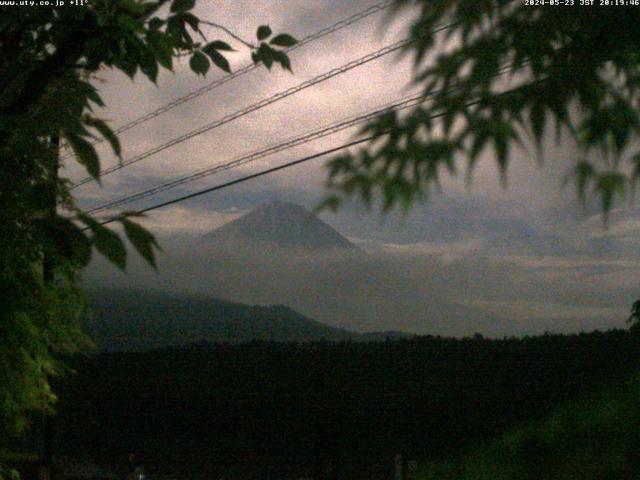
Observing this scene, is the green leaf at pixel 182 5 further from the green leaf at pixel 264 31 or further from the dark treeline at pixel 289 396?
the dark treeline at pixel 289 396

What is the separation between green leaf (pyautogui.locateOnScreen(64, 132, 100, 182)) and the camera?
1.97 metres

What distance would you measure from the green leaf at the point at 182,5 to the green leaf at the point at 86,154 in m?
1.33

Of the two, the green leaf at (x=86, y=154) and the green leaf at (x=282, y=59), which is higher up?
the green leaf at (x=282, y=59)

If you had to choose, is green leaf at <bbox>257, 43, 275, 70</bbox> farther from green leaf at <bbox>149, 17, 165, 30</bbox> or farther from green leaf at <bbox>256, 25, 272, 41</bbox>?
green leaf at <bbox>149, 17, 165, 30</bbox>

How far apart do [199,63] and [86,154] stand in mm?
1351

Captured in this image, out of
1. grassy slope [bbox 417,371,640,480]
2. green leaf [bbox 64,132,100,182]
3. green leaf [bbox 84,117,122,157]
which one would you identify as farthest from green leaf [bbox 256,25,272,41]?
grassy slope [bbox 417,371,640,480]

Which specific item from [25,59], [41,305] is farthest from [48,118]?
[41,305]

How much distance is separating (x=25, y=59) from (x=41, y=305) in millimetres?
3957

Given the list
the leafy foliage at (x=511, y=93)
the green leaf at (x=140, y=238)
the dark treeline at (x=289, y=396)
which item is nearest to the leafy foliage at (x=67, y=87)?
the green leaf at (x=140, y=238)

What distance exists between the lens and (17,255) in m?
5.55

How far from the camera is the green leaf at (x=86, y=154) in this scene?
6.45ft

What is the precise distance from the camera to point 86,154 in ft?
6.47

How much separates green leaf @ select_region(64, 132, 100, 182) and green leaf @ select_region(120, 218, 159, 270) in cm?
40

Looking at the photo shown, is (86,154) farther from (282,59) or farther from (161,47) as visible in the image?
(282,59)
